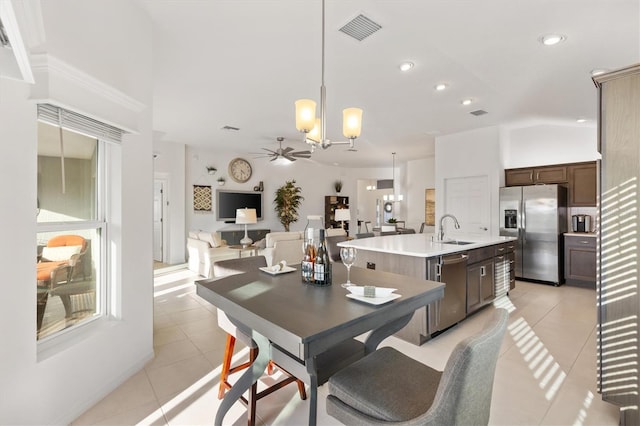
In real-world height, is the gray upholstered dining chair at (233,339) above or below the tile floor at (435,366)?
above

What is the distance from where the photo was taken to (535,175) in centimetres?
546

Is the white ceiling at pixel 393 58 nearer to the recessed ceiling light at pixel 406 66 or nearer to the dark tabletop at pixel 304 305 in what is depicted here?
the recessed ceiling light at pixel 406 66

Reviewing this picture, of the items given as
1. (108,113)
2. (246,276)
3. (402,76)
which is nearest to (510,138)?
Result: (402,76)

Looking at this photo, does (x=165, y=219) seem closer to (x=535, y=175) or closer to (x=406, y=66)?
(x=406, y=66)

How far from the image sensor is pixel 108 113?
6.59 ft

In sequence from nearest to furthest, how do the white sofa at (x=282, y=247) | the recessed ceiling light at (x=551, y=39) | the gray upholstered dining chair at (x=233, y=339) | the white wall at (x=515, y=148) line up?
the gray upholstered dining chair at (x=233, y=339), the recessed ceiling light at (x=551, y=39), the white wall at (x=515, y=148), the white sofa at (x=282, y=247)

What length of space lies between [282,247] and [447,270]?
A: 3.19 meters

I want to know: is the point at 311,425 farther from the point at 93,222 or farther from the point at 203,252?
the point at 203,252

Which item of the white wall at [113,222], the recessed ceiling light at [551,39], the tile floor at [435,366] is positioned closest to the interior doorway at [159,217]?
the tile floor at [435,366]

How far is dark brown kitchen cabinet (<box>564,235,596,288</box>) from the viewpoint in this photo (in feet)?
15.5

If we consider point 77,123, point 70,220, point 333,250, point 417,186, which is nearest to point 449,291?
point 333,250

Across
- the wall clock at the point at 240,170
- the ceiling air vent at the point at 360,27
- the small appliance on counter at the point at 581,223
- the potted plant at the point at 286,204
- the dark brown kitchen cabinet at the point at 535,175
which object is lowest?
the small appliance on counter at the point at 581,223

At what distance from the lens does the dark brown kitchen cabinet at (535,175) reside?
5.24 m

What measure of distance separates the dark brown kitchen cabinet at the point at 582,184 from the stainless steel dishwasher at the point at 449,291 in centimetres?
338
